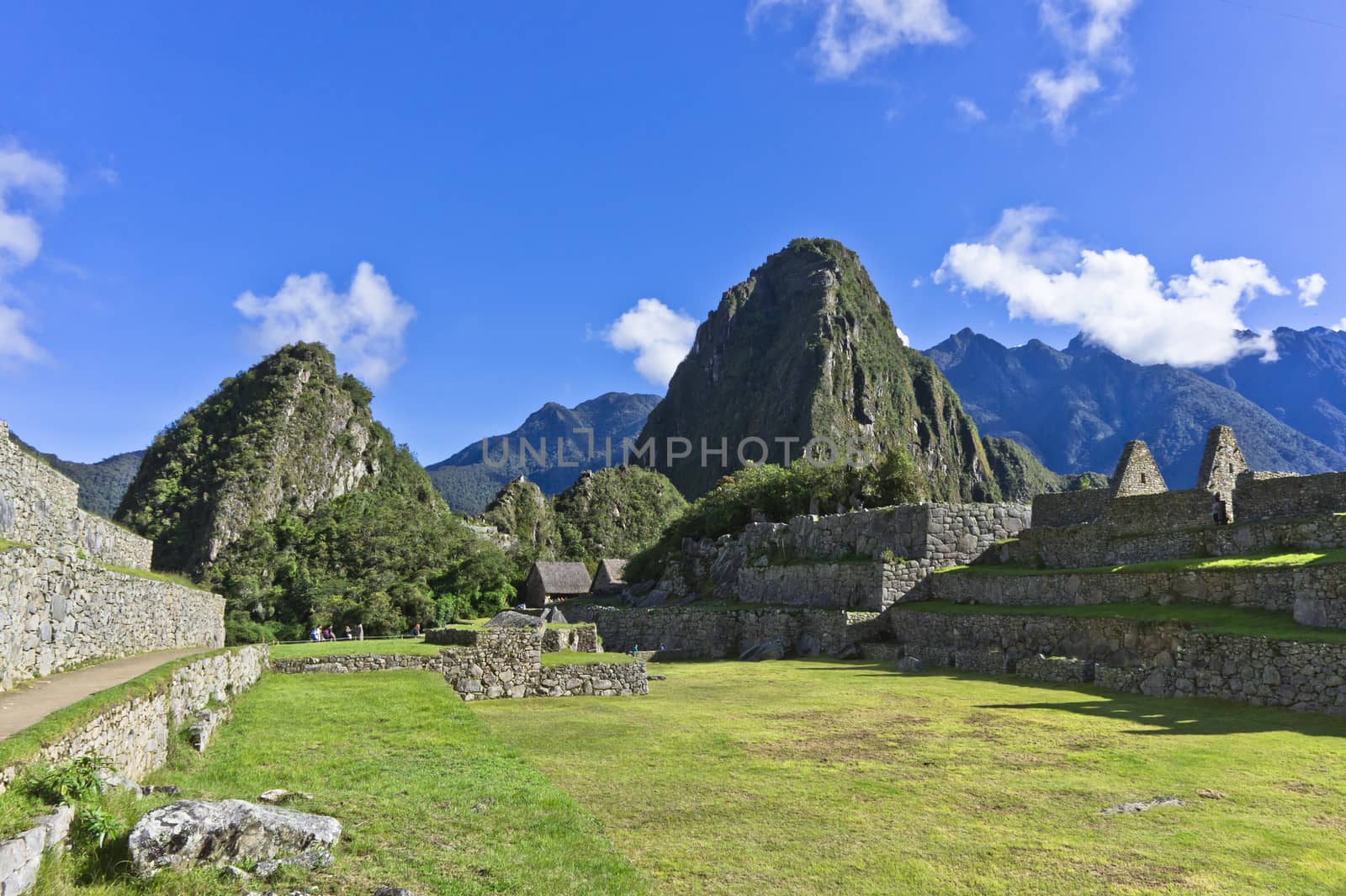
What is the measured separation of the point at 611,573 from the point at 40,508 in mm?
40950

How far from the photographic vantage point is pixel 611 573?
Result: 54.0m

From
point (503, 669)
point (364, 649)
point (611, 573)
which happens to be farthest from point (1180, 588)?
point (611, 573)

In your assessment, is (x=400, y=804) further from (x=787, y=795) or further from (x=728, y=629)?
(x=728, y=629)

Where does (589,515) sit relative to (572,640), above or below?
above

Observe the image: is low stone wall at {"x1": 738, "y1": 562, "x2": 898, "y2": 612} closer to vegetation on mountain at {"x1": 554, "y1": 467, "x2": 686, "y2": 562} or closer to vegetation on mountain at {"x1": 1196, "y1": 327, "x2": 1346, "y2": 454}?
vegetation on mountain at {"x1": 554, "y1": 467, "x2": 686, "y2": 562}

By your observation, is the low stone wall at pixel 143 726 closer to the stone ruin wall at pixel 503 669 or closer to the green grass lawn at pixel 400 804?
the green grass lawn at pixel 400 804

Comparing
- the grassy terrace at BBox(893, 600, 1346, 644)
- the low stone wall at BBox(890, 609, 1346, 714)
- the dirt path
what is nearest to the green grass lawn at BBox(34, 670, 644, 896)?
the dirt path

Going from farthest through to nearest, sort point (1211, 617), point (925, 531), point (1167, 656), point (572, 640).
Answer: point (925, 531) → point (572, 640) → point (1211, 617) → point (1167, 656)

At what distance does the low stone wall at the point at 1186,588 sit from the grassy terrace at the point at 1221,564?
0.60ft

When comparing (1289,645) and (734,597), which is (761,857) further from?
(734,597)

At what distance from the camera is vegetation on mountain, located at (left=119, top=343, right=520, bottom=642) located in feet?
181

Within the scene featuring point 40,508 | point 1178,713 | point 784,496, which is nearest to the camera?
point 1178,713

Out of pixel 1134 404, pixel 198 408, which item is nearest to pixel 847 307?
pixel 1134 404

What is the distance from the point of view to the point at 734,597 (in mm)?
35062
